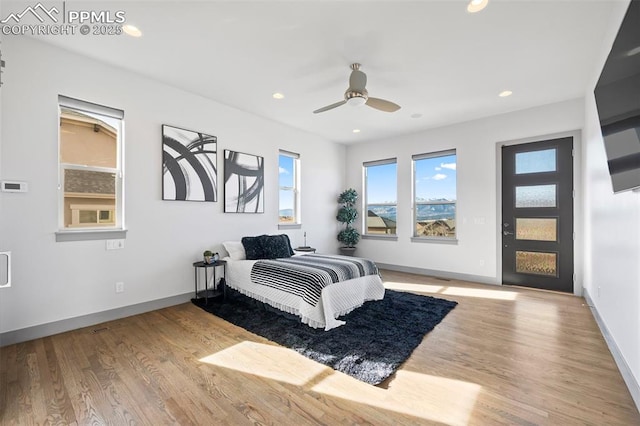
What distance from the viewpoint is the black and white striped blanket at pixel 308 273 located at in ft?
10.0

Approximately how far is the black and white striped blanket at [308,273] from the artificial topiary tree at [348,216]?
A: 2.51 metres

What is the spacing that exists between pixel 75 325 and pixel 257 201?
2.83 metres

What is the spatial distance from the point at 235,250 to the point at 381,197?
146 inches

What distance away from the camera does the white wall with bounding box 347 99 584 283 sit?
4.52 m

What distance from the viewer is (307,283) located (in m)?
3.09

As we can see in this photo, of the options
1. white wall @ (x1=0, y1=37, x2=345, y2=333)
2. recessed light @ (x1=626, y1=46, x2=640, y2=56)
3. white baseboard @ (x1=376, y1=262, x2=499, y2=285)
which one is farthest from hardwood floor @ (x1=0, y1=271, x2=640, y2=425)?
recessed light @ (x1=626, y1=46, x2=640, y2=56)

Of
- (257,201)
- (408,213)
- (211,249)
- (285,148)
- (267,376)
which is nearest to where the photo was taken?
(267,376)

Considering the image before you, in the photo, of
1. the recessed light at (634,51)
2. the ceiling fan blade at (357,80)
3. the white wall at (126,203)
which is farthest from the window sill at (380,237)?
the recessed light at (634,51)

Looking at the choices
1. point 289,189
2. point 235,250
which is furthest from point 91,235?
point 289,189

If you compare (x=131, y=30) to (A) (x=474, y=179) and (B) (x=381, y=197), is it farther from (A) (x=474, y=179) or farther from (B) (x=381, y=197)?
(A) (x=474, y=179)

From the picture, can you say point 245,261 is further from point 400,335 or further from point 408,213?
point 408,213

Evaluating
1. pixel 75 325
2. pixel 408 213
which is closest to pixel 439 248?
pixel 408 213

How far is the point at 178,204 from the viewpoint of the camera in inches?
153

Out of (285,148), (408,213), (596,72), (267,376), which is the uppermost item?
(596,72)
